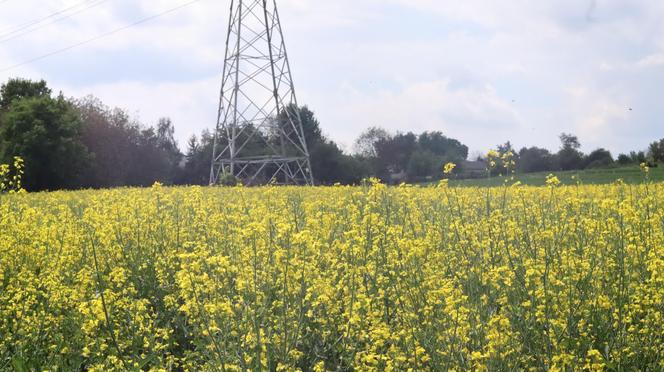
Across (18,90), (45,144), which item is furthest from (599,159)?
(18,90)

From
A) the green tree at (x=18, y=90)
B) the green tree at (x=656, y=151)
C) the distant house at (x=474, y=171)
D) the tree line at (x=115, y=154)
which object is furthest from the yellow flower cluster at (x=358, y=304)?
the green tree at (x=18, y=90)

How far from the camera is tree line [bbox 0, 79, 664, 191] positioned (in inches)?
1187

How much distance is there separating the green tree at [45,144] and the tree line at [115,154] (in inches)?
2.0

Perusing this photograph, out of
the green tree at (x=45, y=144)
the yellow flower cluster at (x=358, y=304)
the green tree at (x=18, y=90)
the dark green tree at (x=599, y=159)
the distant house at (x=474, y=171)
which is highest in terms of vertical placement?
the green tree at (x=18, y=90)

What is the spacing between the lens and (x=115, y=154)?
43281 mm

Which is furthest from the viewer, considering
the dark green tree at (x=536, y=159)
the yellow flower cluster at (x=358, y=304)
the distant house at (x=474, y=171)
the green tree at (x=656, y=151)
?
the green tree at (x=656, y=151)

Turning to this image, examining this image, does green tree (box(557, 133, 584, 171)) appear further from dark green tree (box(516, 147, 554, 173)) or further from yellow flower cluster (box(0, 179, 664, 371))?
yellow flower cluster (box(0, 179, 664, 371))

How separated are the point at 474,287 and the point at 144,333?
231cm

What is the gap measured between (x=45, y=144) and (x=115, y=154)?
861cm

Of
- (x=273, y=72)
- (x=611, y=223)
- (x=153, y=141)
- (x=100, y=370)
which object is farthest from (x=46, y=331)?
(x=153, y=141)

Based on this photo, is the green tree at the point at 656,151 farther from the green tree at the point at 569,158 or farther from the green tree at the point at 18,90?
the green tree at the point at 18,90

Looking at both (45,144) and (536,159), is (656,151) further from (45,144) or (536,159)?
(45,144)

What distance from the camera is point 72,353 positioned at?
4.17 m

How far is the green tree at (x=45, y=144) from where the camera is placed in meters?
34.5
